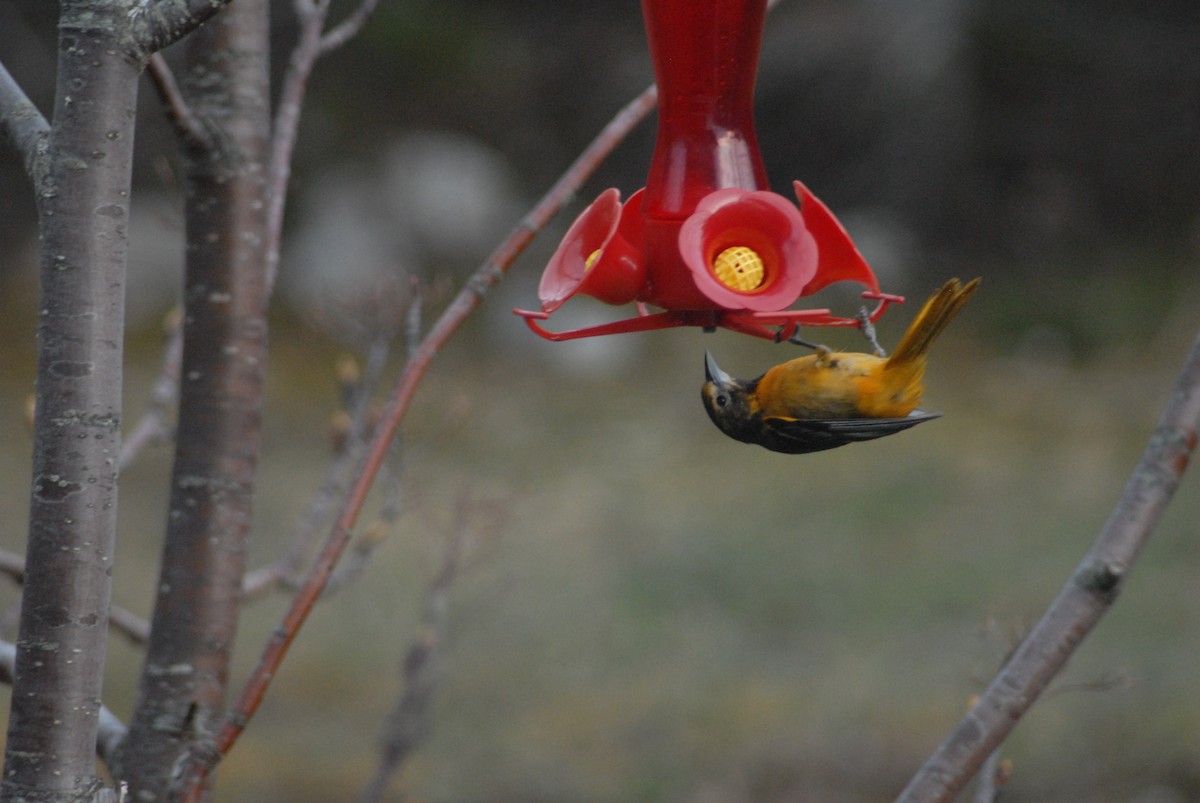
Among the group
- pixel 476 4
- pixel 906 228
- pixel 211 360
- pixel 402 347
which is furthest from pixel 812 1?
pixel 211 360

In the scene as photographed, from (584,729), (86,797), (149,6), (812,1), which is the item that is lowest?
(584,729)

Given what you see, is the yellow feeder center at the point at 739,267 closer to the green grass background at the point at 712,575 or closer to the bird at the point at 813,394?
the bird at the point at 813,394

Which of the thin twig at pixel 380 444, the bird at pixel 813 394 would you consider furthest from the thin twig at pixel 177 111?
the bird at pixel 813 394

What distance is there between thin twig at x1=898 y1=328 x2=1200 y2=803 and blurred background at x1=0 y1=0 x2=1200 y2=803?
137 cm

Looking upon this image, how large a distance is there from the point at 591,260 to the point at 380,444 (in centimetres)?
42

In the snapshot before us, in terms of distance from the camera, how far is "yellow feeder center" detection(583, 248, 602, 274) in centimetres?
167

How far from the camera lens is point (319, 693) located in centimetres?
558

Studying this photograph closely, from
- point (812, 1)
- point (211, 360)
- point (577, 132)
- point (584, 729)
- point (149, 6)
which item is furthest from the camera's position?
point (577, 132)

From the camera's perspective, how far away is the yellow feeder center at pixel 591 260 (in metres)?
1.67

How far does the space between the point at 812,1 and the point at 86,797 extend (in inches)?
331

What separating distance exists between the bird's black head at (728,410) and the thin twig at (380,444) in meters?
0.59

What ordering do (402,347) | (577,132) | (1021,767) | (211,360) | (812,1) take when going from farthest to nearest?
(577,132)
(812,1)
(402,347)
(1021,767)
(211,360)

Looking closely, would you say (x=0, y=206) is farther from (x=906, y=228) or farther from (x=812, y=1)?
(x=906, y=228)

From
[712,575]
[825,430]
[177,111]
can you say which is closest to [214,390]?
[177,111]
